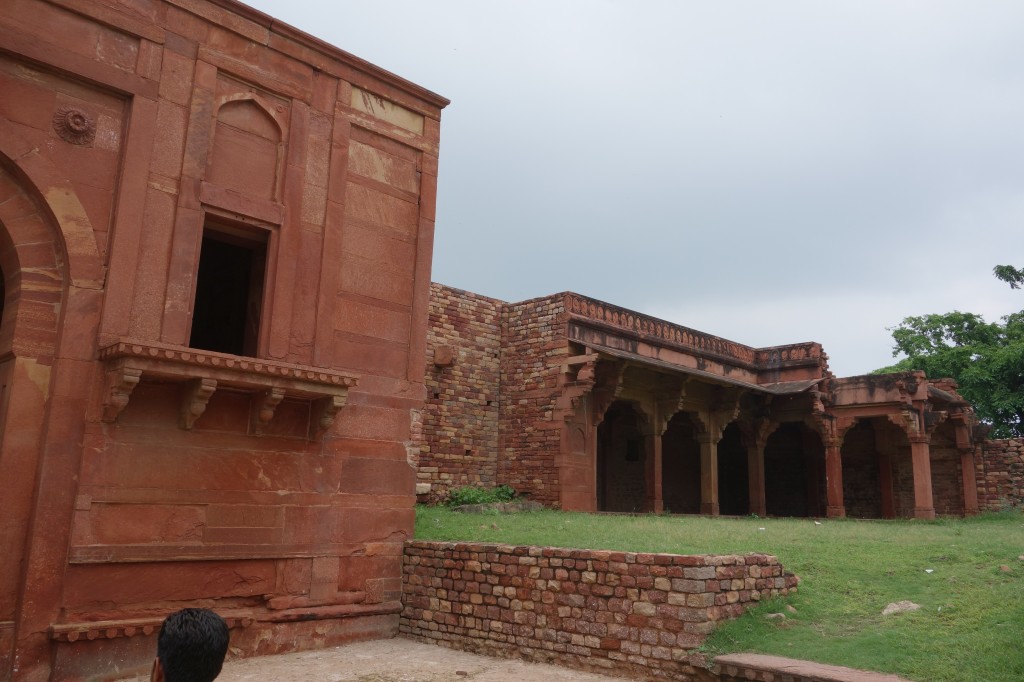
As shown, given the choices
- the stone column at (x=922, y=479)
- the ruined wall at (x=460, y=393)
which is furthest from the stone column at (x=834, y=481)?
the ruined wall at (x=460, y=393)

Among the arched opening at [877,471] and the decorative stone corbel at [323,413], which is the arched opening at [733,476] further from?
the decorative stone corbel at [323,413]

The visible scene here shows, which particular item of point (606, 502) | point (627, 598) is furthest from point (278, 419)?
point (606, 502)

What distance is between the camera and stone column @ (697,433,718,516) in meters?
16.4

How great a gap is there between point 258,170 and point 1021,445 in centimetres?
1766

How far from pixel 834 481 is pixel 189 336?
1382 cm

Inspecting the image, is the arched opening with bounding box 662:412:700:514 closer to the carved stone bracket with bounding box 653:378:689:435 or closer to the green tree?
the carved stone bracket with bounding box 653:378:689:435

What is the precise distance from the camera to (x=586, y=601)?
6.81m

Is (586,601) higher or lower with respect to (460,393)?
lower

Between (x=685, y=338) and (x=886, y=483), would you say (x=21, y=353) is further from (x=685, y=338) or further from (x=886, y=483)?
(x=886, y=483)

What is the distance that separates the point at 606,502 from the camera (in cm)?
1875

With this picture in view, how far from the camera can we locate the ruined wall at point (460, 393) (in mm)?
14391

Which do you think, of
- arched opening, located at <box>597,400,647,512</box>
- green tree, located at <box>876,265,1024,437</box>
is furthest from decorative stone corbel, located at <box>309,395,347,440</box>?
green tree, located at <box>876,265,1024,437</box>

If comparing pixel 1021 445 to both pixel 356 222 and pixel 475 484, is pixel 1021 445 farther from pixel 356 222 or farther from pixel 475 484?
pixel 356 222

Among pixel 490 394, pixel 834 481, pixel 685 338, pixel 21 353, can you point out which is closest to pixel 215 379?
pixel 21 353
